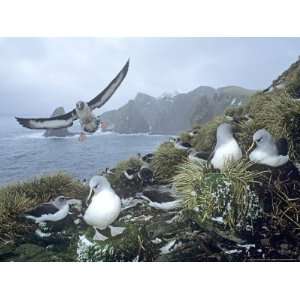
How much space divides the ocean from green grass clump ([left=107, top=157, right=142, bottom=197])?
40 millimetres

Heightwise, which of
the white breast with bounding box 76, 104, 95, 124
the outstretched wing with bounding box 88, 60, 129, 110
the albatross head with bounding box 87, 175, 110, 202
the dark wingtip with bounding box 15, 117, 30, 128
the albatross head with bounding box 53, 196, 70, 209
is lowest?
the albatross head with bounding box 53, 196, 70, 209

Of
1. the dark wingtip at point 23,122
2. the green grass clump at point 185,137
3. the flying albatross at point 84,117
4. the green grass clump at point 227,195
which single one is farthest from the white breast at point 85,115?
the green grass clump at point 227,195

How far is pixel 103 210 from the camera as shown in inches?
102

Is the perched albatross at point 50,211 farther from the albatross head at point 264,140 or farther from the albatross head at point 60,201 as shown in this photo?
the albatross head at point 264,140

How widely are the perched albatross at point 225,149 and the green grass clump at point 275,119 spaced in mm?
55

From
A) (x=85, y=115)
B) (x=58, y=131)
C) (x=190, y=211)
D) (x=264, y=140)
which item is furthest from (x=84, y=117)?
(x=264, y=140)

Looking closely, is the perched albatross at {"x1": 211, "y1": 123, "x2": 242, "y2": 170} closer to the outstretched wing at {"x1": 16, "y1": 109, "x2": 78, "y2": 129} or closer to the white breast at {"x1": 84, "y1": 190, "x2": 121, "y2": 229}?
the white breast at {"x1": 84, "y1": 190, "x2": 121, "y2": 229}

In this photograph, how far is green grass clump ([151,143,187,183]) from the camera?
8.71ft

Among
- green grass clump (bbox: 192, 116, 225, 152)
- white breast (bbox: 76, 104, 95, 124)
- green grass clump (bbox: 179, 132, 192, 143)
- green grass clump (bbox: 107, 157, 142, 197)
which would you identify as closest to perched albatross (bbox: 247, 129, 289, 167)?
green grass clump (bbox: 192, 116, 225, 152)

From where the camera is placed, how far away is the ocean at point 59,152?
2.69m

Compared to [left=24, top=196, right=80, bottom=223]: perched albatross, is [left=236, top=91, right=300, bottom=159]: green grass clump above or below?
above
